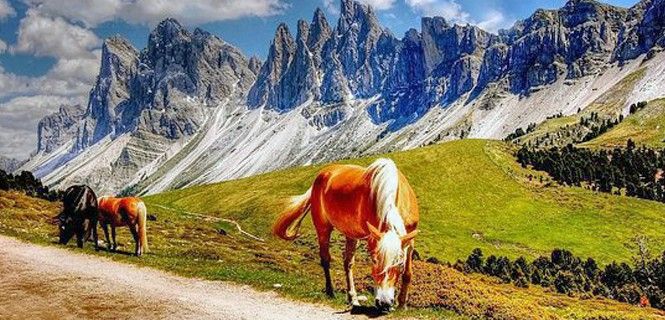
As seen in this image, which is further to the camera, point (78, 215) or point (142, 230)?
point (142, 230)

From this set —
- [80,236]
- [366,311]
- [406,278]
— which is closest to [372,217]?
[406,278]

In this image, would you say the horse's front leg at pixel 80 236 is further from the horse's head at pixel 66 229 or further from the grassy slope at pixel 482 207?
the grassy slope at pixel 482 207

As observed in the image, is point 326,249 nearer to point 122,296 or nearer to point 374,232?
point 374,232

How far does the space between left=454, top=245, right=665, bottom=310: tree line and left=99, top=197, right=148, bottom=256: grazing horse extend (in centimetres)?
6092

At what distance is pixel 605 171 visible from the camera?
580 ft

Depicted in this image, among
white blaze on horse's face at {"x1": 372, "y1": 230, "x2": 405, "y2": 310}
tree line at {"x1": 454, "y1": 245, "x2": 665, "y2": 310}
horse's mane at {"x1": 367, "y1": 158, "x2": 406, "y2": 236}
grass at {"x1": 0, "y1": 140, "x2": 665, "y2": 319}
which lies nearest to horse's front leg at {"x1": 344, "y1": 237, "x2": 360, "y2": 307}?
horse's mane at {"x1": 367, "y1": 158, "x2": 406, "y2": 236}

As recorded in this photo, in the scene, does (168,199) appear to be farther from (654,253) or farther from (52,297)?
(52,297)

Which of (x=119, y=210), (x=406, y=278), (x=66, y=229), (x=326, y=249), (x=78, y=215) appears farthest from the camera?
(x=119, y=210)

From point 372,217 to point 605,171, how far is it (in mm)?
181586

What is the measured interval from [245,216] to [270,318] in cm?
11978

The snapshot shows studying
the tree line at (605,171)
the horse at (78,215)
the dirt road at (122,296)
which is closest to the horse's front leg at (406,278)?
the dirt road at (122,296)

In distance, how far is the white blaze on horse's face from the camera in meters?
15.8

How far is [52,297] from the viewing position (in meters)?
23.3

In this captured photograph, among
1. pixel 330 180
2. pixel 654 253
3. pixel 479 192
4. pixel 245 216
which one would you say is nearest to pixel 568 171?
pixel 479 192
